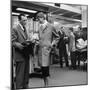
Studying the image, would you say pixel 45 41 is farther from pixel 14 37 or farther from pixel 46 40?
pixel 14 37

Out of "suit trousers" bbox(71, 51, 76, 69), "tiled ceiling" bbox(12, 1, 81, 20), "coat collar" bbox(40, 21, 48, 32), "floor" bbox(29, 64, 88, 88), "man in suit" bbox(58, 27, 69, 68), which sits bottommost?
"floor" bbox(29, 64, 88, 88)

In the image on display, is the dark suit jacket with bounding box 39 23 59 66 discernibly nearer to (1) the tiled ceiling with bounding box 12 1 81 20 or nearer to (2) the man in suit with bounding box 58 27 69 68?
(2) the man in suit with bounding box 58 27 69 68

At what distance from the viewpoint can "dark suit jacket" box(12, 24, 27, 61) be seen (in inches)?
105

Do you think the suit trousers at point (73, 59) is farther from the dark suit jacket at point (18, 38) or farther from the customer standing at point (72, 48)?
the dark suit jacket at point (18, 38)

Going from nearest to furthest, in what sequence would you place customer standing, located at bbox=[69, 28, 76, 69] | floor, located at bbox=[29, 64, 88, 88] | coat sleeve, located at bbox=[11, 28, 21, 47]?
coat sleeve, located at bbox=[11, 28, 21, 47], floor, located at bbox=[29, 64, 88, 88], customer standing, located at bbox=[69, 28, 76, 69]

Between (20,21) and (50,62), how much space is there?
771 mm

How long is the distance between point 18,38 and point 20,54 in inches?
9.4

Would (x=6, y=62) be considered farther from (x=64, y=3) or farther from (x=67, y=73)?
(x=64, y=3)

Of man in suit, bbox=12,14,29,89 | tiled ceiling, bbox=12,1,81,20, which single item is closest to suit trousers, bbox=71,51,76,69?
tiled ceiling, bbox=12,1,81,20

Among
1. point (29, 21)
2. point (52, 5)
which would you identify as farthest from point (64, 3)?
point (29, 21)

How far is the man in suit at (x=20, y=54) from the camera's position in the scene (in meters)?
2.66

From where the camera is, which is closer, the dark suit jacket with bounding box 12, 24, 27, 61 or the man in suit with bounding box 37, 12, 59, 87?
the dark suit jacket with bounding box 12, 24, 27, 61

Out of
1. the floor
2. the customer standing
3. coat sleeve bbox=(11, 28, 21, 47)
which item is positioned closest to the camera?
coat sleeve bbox=(11, 28, 21, 47)

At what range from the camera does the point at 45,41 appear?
2.80 m
